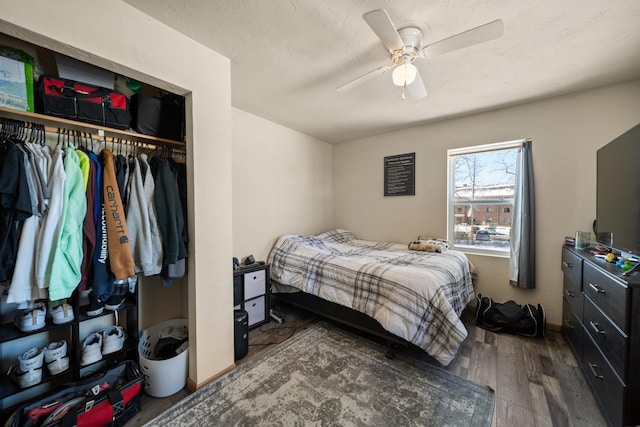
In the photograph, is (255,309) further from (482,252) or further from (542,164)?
(542,164)

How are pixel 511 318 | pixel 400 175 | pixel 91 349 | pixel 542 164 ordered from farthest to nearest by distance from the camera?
1. pixel 400 175
2. pixel 542 164
3. pixel 511 318
4. pixel 91 349

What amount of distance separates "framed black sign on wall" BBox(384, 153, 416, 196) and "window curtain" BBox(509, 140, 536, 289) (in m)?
1.18

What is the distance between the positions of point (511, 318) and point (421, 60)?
2.56 meters

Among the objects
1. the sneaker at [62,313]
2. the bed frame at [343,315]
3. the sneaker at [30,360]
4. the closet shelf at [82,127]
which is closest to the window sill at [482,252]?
the bed frame at [343,315]

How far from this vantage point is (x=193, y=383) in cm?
169

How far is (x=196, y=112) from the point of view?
65.4 inches

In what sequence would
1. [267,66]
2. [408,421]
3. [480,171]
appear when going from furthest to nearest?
[480,171] < [267,66] < [408,421]

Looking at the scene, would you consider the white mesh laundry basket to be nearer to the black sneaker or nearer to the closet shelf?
the black sneaker

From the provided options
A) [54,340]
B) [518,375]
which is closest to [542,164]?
[518,375]

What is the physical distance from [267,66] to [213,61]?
42 cm

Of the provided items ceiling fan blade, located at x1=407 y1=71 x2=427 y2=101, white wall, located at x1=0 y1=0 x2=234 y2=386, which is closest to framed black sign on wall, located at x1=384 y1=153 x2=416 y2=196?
ceiling fan blade, located at x1=407 y1=71 x2=427 y2=101

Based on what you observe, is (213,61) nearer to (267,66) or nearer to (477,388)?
(267,66)

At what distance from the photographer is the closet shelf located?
1223 mm

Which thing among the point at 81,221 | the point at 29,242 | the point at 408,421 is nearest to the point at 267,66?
the point at 81,221
